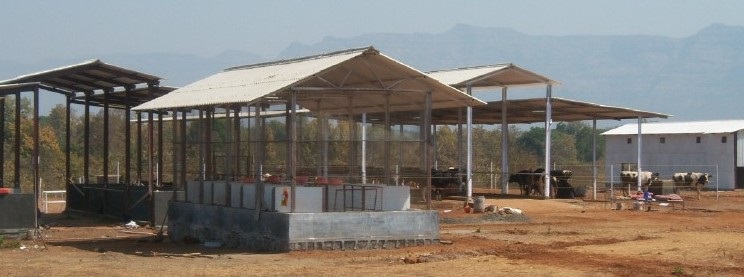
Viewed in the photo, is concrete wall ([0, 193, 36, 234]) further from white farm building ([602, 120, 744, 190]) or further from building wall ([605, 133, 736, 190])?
building wall ([605, 133, 736, 190])

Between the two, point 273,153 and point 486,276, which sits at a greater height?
point 273,153

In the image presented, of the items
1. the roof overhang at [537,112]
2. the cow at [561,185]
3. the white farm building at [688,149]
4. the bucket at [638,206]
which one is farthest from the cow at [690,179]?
the bucket at [638,206]

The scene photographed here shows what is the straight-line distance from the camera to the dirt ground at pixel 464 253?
19.1 metres

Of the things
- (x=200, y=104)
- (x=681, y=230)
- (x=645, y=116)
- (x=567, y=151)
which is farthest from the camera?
(x=567, y=151)

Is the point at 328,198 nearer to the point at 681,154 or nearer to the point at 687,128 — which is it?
the point at 681,154

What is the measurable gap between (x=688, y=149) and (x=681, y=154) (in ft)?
1.72

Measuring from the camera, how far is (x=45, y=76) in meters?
31.4

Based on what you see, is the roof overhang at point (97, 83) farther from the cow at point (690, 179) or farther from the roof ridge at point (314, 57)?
the cow at point (690, 179)

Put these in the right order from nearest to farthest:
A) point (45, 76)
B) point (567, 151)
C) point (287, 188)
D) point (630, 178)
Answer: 1. point (287, 188)
2. point (45, 76)
3. point (630, 178)
4. point (567, 151)

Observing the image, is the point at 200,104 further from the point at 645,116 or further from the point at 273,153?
the point at 645,116

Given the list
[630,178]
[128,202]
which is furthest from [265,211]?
[630,178]

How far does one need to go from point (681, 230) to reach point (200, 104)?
12.0 m

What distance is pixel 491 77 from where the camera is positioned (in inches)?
1624

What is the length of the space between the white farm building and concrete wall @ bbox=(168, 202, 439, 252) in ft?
115
